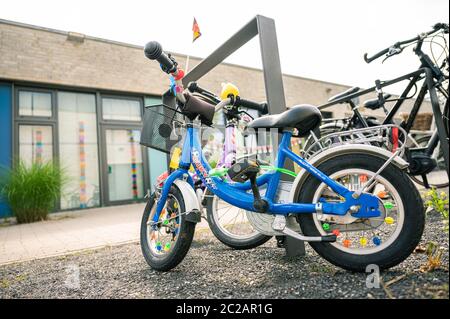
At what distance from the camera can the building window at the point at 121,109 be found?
7352mm

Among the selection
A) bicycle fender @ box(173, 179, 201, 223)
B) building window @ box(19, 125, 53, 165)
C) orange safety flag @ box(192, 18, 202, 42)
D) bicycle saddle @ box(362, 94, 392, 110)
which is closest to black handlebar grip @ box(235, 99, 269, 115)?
bicycle fender @ box(173, 179, 201, 223)

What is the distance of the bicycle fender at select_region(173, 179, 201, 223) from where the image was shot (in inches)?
68.8

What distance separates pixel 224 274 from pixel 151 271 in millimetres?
533

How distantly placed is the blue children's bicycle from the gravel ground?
0.12m

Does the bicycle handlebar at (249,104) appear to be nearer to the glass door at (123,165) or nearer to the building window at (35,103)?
the glass door at (123,165)

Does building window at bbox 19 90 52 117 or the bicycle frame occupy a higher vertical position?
building window at bbox 19 90 52 117

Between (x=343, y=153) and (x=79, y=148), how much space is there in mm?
6876

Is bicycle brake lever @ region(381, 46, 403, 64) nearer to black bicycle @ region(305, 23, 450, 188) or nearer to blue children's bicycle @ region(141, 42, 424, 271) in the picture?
black bicycle @ region(305, 23, 450, 188)

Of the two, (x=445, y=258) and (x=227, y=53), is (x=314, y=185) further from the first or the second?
(x=227, y=53)

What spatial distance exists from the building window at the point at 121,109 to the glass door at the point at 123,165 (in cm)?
33

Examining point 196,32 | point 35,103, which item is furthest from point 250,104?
point 35,103

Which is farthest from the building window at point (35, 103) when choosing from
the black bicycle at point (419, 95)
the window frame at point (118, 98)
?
the black bicycle at point (419, 95)

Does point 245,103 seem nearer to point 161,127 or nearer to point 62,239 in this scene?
point 161,127

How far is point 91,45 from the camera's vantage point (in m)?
7.20
